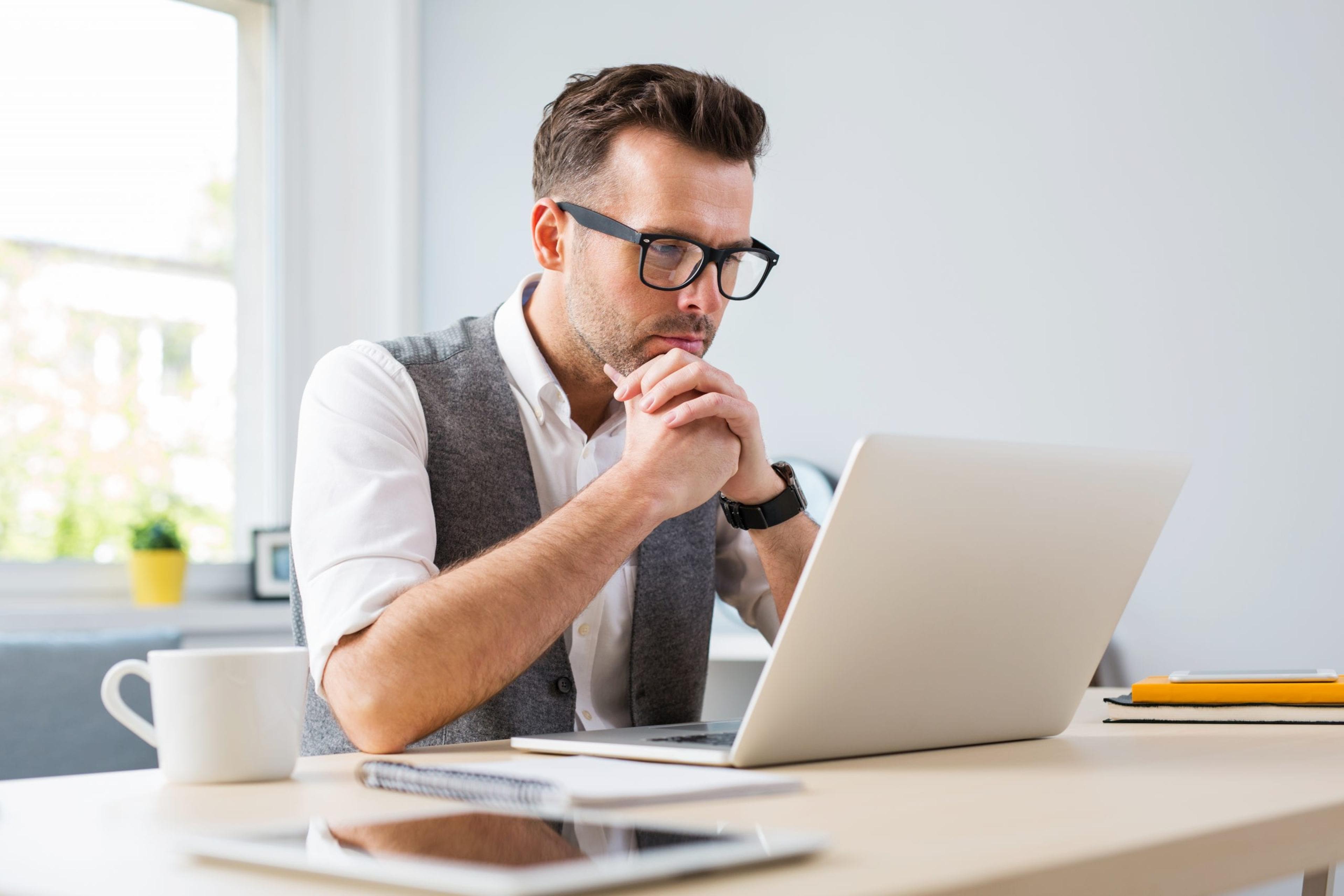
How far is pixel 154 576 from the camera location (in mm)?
2842

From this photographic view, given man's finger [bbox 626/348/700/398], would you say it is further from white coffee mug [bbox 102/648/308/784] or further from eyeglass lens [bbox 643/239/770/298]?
white coffee mug [bbox 102/648/308/784]

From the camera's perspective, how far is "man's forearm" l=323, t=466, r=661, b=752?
90cm

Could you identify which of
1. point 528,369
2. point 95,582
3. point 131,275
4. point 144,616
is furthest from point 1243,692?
point 131,275

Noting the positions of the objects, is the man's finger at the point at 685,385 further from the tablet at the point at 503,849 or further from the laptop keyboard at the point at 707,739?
the tablet at the point at 503,849

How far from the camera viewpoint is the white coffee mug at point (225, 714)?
0.70m

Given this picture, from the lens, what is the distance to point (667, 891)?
0.40 meters

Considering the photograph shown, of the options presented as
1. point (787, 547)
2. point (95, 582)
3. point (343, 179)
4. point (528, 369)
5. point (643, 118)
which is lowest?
point (95, 582)

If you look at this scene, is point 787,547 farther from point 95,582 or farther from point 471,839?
point 95,582

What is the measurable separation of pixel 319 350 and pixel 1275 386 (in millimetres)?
2301

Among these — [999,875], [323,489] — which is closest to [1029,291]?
[323,489]

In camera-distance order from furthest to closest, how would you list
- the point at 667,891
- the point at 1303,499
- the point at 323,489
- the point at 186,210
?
1. the point at 186,210
2. the point at 1303,499
3. the point at 323,489
4. the point at 667,891

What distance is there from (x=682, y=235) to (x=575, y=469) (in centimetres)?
27

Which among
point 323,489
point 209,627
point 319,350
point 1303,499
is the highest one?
point 323,489

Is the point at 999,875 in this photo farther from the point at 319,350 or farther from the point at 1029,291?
the point at 319,350
